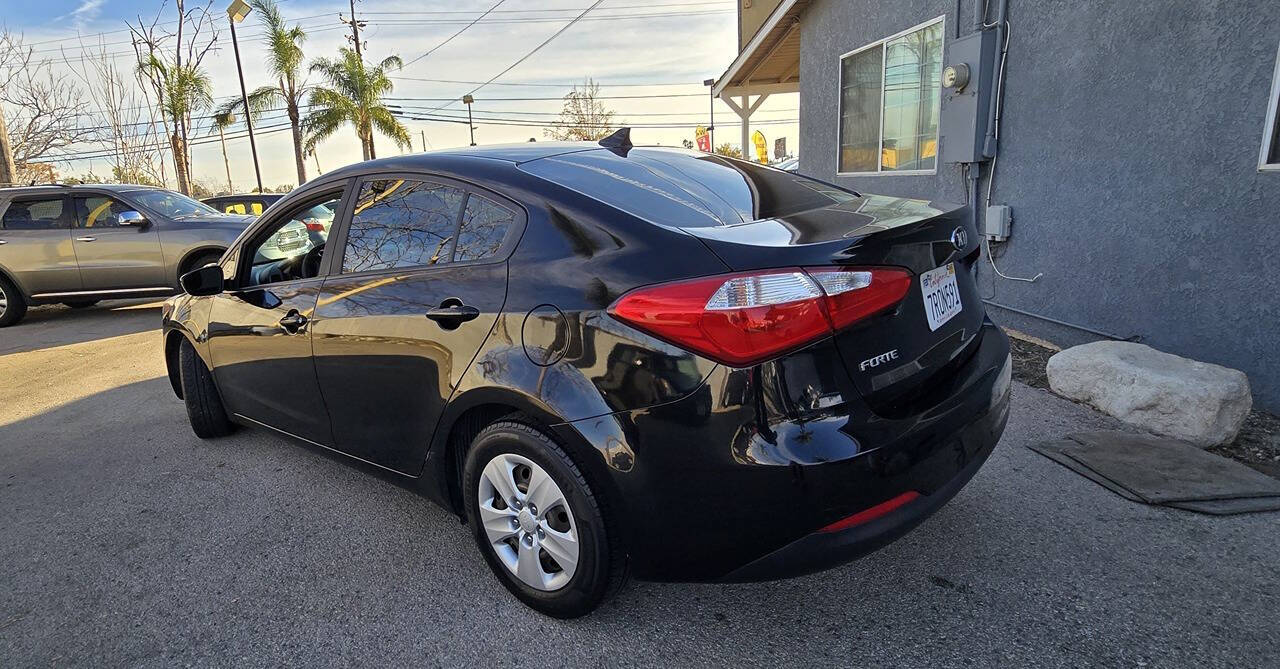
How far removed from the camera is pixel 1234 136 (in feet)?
13.0

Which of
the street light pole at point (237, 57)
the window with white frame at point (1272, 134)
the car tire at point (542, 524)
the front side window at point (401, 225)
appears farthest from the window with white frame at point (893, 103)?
the street light pole at point (237, 57)

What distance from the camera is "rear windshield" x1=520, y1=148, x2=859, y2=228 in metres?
2.29

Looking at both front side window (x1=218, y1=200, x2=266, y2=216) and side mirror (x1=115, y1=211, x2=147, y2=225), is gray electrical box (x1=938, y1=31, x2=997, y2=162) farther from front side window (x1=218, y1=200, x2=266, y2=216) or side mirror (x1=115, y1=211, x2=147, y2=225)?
front side window (x1=218, y1=200, x2=266, y2=216)

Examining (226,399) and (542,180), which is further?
(226,399)

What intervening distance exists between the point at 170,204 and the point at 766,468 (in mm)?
10064

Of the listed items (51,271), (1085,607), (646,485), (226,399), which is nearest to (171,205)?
(51,271)

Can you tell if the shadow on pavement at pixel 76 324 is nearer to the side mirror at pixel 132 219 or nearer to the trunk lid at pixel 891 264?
the side mirror at pixel 132 219

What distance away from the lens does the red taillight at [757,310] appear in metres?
1.85

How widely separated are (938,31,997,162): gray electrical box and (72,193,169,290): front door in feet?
29.9

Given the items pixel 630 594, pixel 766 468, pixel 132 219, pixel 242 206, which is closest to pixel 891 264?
pixel 766 468

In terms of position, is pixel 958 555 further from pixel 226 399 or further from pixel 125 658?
pixel 226 399

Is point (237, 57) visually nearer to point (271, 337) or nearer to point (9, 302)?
point (9, 302)

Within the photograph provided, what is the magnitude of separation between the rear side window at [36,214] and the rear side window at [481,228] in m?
9.24

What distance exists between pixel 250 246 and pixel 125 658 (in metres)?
2.06
